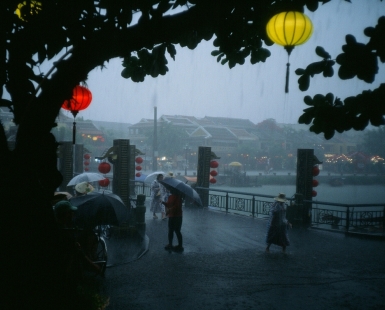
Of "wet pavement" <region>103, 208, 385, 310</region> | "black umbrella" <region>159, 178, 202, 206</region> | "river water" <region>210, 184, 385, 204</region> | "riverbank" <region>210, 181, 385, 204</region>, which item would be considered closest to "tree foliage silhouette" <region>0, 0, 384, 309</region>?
"wet pavement" <region>103, 208, 385, 310</region>

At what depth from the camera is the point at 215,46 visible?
506cm

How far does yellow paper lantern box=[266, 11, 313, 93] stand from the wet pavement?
3.95m

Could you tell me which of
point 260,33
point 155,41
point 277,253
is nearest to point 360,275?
point 277,253

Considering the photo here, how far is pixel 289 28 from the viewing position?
380cm

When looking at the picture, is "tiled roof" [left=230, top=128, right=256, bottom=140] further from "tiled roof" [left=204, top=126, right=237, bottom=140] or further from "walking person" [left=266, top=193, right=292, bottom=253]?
"walking person" [left=266, top=193, right=292, bottom=253]

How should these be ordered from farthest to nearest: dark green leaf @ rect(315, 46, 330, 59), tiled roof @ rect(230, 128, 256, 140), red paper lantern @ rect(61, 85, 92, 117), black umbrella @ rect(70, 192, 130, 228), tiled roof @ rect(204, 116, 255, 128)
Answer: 1. tiled roof @ rect(204, 116, 255, 128)
2. tiled roof @ rect(230, 128, 256, 140)
3. black umbrella @ rect(70, 192, 130, 228)
4. red paper lantern @ rect(61, 85, 92, 117)
5. dark green leaf @ rect(315, 46, 330, 59)

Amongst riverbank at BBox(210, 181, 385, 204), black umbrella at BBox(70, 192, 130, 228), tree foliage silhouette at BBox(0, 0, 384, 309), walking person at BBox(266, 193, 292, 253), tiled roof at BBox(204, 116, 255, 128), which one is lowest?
riverbank at BBox(210, 181, 385, 204)

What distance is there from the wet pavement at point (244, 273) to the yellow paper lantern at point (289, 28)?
3.95 meters

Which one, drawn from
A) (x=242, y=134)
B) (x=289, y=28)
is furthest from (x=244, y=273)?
(x=242, y=134)

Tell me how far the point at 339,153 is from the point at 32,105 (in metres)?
54.7

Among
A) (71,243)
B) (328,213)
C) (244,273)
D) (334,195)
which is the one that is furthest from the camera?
(334,195)

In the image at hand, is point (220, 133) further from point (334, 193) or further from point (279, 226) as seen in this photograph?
point (279, 226)

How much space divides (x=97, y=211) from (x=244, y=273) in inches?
130

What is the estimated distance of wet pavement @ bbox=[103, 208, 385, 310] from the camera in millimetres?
6055
